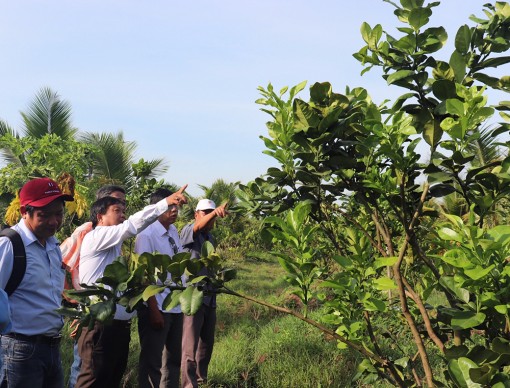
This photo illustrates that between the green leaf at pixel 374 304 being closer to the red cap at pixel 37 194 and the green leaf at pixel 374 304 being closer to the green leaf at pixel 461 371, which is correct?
the green leaf at pixel 461 371

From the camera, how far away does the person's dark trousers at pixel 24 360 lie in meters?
2.72

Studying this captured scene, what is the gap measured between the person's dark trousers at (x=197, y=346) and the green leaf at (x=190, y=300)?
326 cm

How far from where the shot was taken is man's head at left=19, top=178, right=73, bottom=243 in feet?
9.59

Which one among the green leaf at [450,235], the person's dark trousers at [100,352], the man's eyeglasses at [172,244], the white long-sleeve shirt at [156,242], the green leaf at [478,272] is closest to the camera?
the green leaf at [478,272]

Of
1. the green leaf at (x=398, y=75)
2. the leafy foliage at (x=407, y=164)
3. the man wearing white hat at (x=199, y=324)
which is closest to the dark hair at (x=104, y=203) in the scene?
the man wearing white hat at (x=199, y=324)

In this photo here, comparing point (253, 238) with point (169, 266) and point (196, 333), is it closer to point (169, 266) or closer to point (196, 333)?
point (196, 333)

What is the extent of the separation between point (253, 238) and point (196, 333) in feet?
42.1

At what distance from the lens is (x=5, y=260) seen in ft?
8.87

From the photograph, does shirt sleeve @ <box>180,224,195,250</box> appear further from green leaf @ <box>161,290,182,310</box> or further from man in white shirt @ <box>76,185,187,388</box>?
green leaf @ <box>161,290,182,310</box>

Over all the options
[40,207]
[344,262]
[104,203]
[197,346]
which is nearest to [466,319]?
[344,262]

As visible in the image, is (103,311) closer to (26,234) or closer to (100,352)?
(26,234)

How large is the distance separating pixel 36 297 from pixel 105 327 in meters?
0.78

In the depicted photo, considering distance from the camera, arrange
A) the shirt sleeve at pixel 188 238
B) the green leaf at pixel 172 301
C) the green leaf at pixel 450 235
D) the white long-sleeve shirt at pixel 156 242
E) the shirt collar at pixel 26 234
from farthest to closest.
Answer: the shirt sleeve at pixel 188 238, the white long-sleeve shirt at pixel 156 242, the shirt collar at pixel 26 234, the green leaf at pixel 172 301, the green leaf at pixel 450 235

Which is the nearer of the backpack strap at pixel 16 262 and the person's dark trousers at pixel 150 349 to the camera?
the backpack strap at pixel 16 262
